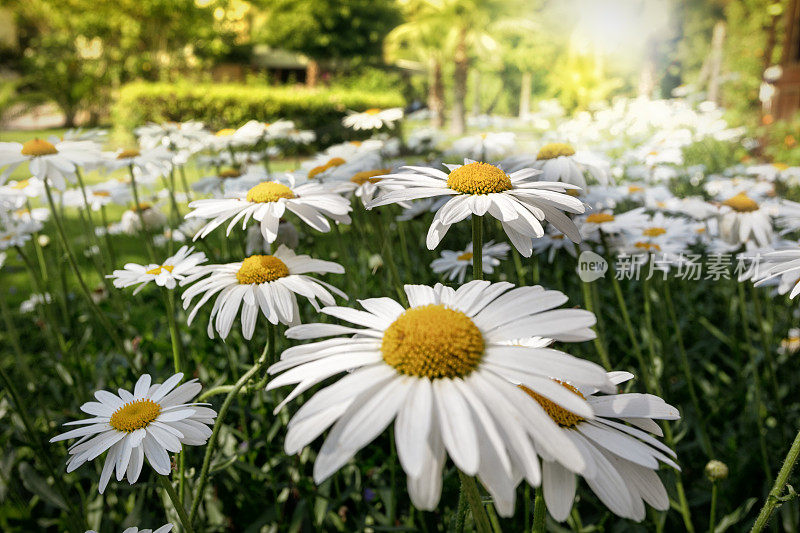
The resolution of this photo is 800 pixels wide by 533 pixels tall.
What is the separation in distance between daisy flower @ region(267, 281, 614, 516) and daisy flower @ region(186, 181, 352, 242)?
0.42 m

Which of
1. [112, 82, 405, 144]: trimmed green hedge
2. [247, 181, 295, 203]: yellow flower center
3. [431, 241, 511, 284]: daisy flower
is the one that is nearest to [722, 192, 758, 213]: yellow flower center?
[431, 241, 511, 284]: daisy flower

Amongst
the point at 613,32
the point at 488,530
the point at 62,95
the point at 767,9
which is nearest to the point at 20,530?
the point at 488,530

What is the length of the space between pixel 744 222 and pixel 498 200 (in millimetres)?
1204

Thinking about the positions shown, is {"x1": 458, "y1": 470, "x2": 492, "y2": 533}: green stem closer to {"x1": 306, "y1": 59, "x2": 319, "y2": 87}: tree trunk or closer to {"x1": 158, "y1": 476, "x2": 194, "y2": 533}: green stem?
{"x1": 158, "y1": 476, "x2": 194, "y2": 533}: green stem

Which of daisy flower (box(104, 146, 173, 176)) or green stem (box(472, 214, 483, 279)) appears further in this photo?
daisy flower (box(104, 146, 173, 176))

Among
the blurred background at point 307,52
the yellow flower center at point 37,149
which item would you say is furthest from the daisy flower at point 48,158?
the blurred background at point 307,52

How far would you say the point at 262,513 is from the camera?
4.57 ft

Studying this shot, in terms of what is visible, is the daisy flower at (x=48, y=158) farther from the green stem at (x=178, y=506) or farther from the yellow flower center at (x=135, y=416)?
the green stem at (x=178, y=506)

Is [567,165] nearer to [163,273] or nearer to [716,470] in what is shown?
[716,470]

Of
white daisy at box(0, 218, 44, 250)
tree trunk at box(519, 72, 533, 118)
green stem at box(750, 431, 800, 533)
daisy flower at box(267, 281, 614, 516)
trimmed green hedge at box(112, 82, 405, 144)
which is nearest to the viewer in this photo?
daisy flower at box(267, 281, 614, 516)

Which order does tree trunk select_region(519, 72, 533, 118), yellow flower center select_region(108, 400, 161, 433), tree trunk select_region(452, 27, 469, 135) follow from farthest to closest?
tree trunk select_region(519, 72, 533, 118)
tree trunk select_region(452, 27, 469, 135)
yellow flower center select_region(108, 400, 161, 433)

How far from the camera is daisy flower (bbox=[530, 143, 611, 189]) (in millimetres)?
1355

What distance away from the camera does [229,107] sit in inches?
424

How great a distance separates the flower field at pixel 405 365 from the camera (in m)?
0.51
